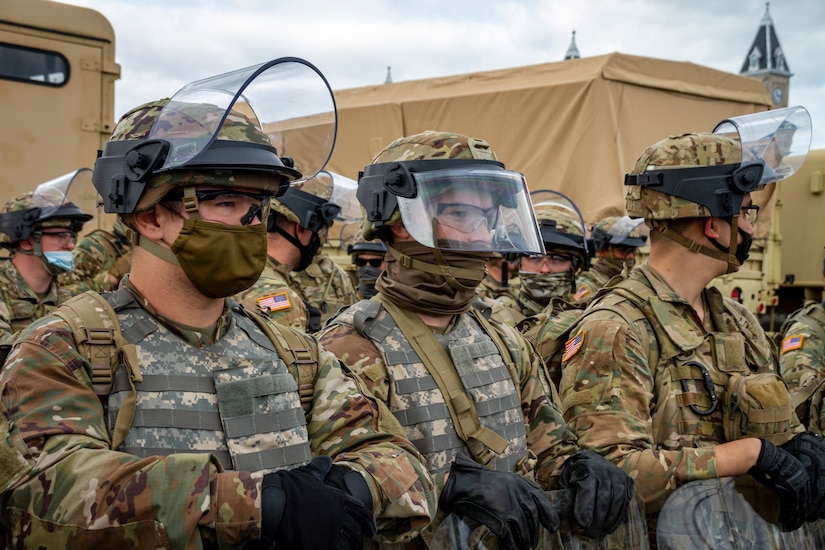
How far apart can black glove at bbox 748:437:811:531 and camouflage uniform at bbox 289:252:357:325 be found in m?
4.05

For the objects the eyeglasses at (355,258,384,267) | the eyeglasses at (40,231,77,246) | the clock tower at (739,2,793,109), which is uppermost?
the clock tower at (739,2,793,109)

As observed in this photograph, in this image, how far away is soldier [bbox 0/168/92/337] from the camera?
6.84 metres

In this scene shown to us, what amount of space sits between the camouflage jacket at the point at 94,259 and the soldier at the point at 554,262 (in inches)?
151

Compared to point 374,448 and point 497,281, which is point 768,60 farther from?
point 374,448

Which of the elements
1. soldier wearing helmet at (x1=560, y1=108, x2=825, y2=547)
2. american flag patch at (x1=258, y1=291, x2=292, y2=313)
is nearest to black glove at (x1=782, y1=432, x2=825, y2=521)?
soldier wearing helmet at (x1=560, y1=108, x2=825, y2=547)

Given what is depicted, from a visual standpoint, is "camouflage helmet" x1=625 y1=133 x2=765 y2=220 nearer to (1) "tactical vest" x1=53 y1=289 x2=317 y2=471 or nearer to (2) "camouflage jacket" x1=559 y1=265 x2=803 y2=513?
(2) "camouflage jacket" x1=559 y1=265 x2=803 y2=513

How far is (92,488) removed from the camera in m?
1.83

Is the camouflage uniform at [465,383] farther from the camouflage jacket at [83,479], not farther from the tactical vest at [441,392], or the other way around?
the camouflage jacket at [83,479]

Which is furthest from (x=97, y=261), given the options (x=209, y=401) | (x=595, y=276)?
(x=209, y=401)

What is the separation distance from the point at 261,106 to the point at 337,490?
49.8 inches

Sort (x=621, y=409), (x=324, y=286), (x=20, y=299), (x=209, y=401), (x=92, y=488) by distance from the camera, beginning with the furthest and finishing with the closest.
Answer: (x=324, y=286)
(x=20, y=299)
(x=621, y=409)
(x=209, y=401)
(x=92, y=488)

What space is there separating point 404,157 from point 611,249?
227 inches

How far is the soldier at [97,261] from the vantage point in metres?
8.11

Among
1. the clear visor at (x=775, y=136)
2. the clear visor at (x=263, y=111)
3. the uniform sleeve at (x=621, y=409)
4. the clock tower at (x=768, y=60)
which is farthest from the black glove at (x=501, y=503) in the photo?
the clock tower at (x=768, y=60)
